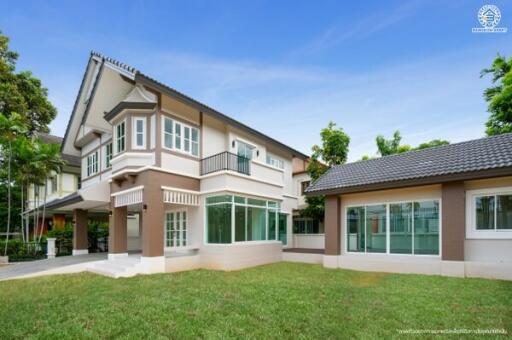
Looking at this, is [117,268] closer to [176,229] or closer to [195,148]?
[176,229]

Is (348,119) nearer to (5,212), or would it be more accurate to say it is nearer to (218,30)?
(218,30)

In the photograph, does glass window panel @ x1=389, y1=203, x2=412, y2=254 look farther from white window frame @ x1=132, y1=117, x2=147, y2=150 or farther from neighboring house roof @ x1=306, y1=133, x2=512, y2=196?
white window frame @ x1=132, y1=117, x2=147, y2=150

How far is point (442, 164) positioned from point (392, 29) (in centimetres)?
640

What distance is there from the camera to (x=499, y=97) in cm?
2102

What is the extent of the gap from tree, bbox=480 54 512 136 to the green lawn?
17290mm

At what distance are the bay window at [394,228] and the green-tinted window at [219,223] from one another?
5.44 m

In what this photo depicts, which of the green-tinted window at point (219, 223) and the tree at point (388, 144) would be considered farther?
the tree at point (388, 144)

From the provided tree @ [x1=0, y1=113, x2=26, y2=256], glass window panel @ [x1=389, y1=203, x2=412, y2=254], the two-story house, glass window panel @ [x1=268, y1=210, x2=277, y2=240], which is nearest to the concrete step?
the two-story house

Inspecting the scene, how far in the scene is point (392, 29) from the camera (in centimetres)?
1327

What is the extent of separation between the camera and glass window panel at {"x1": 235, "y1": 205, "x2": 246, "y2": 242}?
13.7 meters

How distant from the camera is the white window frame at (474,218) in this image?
9867mm

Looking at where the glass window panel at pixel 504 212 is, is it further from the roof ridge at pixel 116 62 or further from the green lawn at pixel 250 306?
the roof ridge at pixel 116 62

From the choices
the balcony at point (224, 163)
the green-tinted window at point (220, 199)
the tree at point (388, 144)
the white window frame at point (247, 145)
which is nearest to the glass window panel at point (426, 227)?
the balcony at point (224, 163)

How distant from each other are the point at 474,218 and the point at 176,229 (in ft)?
41.1
